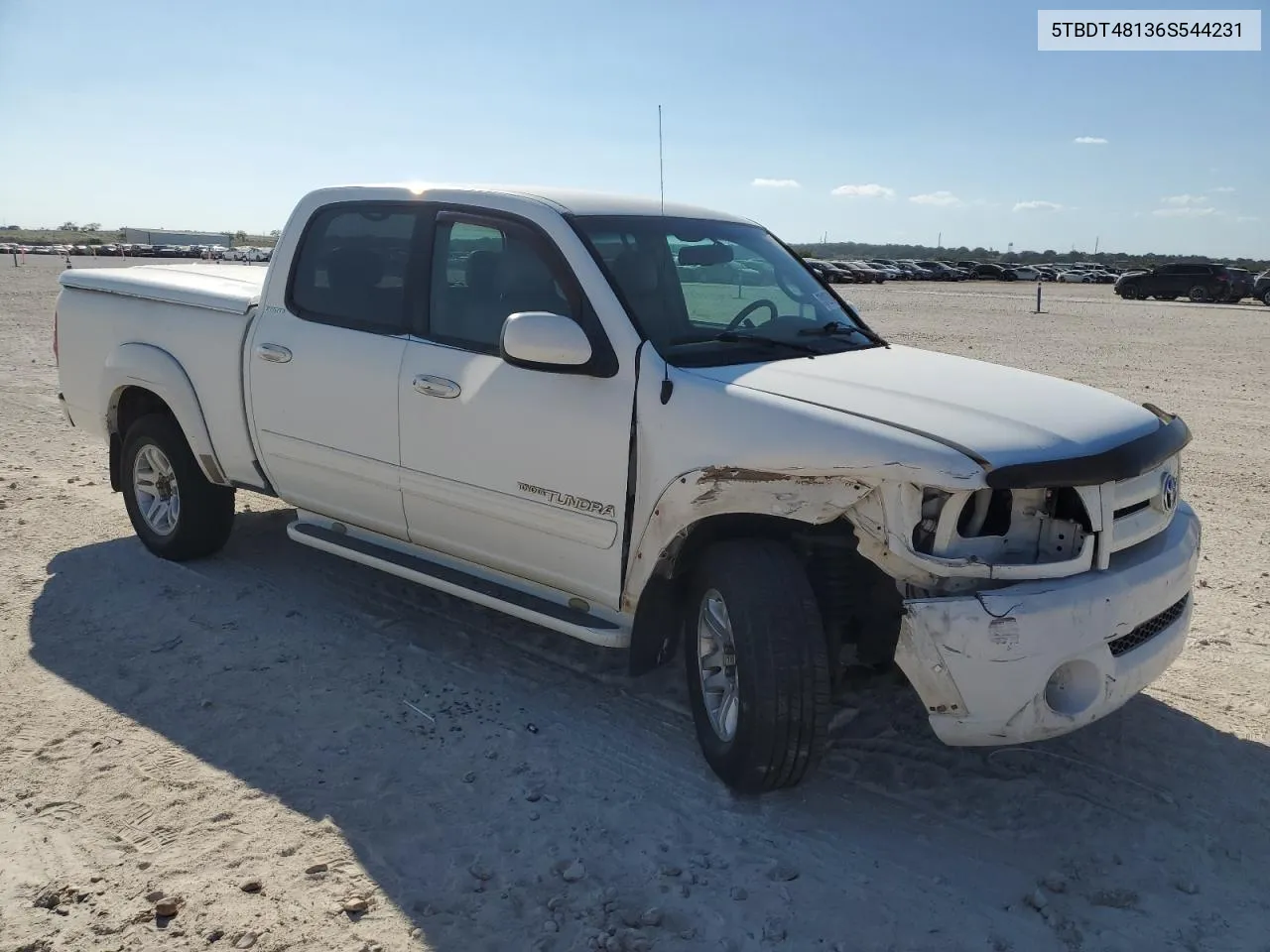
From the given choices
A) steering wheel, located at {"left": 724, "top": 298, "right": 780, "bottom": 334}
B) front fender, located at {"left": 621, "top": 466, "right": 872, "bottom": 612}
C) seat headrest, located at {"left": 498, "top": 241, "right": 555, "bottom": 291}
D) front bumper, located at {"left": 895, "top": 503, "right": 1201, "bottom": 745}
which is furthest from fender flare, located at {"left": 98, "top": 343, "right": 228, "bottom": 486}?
front bumper, located at {"left": 895, "top": 503, "right": 1201, "bottom": 745}

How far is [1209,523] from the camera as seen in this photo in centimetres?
662

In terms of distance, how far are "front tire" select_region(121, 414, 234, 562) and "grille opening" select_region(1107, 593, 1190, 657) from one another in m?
4.52

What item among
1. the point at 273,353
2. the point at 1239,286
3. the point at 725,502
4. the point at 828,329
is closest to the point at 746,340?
the point at 828,329

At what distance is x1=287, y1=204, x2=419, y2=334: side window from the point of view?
4672mm

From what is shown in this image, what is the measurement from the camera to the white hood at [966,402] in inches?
127

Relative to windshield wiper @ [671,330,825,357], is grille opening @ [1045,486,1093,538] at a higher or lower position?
lower

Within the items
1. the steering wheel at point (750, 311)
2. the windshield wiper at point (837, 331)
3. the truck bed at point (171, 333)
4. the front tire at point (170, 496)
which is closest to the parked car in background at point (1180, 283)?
the windshield wiper at point (837, 331)

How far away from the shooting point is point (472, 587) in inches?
172

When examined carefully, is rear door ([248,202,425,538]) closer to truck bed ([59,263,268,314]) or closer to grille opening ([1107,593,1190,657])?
truck bed ([59,263,268,314])

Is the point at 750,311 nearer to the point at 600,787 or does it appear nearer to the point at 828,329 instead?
the point at 828,329

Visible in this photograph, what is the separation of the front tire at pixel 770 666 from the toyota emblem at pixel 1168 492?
4.24 ft

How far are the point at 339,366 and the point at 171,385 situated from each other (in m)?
1.35

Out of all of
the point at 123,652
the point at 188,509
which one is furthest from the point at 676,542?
the point at 188,509

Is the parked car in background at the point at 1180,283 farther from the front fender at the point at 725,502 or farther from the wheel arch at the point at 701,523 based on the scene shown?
the front fender at the point at 725,502
